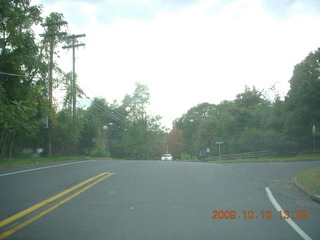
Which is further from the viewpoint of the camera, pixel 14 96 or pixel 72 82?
pixel 72 82

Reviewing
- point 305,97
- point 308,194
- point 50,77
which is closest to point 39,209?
point 308,194

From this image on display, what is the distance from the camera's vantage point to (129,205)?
698cm

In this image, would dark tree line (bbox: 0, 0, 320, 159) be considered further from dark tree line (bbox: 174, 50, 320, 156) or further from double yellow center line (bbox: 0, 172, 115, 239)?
double yellow center line (bbox: 0, 172, 115, 239)

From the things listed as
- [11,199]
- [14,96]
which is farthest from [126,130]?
[11,199]

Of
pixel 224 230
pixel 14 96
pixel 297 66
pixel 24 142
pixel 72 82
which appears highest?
pixel 297 66

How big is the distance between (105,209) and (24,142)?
20406 mm

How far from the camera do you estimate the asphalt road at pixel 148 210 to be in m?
5.22

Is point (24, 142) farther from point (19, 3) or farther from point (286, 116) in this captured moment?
point (286, 116)
